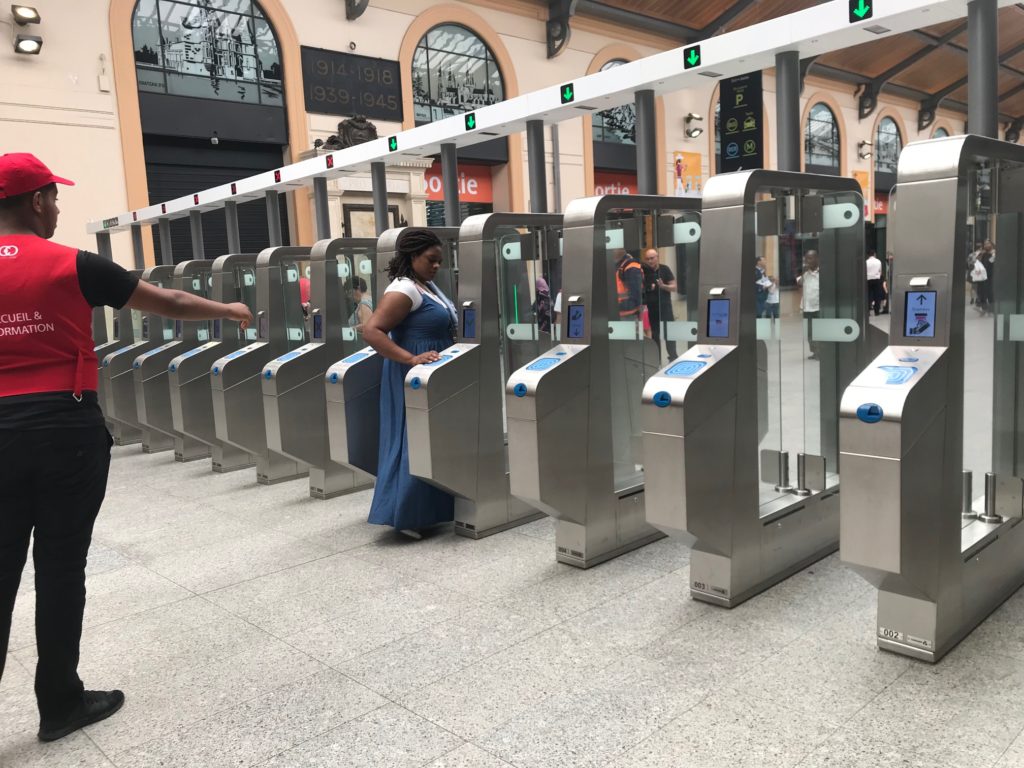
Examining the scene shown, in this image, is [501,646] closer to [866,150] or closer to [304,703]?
[304,703]

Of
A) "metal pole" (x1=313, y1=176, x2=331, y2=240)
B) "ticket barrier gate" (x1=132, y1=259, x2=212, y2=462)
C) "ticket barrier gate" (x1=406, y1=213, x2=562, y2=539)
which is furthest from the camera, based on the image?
"ticket barrier gate" (x1=132, y1=259, x2=212, y2=462)

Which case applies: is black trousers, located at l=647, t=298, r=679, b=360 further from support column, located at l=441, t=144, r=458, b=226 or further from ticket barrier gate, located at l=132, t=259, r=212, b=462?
ticket barrier gate, located at l=132, t=259, r=212, b=462

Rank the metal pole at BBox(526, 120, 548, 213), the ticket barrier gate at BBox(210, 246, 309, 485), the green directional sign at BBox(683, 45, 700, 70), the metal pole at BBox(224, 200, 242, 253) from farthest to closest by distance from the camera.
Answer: the metal pole at BBox(224, 200, 242, 253)
the ticket barrier gate at BBox(210, 246, 309, 485)
the metal pole at BBox(526, 120, 548, 213)
the green directional sign at BBox(683, 45, 700, 70)

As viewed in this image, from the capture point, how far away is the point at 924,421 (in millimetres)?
2367

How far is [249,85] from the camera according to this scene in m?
11.7

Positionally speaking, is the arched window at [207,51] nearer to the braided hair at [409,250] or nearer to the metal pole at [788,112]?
the braided hair at [409,250]

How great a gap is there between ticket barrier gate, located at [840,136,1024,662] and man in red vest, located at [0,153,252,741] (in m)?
2.03

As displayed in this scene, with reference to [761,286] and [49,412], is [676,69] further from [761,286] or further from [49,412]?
[49,412]

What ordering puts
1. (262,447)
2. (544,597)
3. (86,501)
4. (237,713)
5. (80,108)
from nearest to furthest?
(86,501) → (237,713) → (544,597) → (262,447) → (80,108)

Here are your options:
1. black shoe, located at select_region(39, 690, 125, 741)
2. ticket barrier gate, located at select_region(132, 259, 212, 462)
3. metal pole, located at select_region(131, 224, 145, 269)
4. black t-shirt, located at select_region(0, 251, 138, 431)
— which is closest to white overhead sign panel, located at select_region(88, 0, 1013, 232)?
ticket barrier gate, located at select_region(132, 259, 212, 462)

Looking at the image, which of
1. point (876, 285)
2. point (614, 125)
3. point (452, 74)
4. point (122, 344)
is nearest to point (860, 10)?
point (876, 285)

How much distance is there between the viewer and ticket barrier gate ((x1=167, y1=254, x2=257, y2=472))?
588 cm

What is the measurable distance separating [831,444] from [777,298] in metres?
0.78

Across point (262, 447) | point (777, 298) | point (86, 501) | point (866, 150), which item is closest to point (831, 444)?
point (777, 298)
